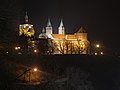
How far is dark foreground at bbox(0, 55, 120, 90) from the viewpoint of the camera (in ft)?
66.8

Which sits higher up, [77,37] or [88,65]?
[77,37]

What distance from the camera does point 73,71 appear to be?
989 inches

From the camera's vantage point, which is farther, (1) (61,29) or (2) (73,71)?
(1) (61,29)

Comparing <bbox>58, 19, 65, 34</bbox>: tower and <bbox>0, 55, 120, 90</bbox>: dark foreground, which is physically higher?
<bbox>58, 19, 65, 34</bbox>: tower

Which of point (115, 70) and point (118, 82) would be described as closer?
point (118, 82)

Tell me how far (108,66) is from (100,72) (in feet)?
8.20

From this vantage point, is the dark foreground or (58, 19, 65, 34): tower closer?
the dark foreground

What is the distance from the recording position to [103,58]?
3369 cm

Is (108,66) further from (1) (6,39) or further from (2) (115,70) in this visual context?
(1) (6,39)

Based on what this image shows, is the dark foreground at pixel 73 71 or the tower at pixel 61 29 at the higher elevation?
the tower at pixel 61 29

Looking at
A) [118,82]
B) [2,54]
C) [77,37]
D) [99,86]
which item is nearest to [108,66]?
[118,82]

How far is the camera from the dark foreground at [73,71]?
66.8 ft

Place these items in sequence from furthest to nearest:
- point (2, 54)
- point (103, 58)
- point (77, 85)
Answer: point (103, 58) < point (77, 85) < point (2, 54)

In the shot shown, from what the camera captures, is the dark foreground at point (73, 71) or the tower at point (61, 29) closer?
the dark foreground at point (73, 71)
